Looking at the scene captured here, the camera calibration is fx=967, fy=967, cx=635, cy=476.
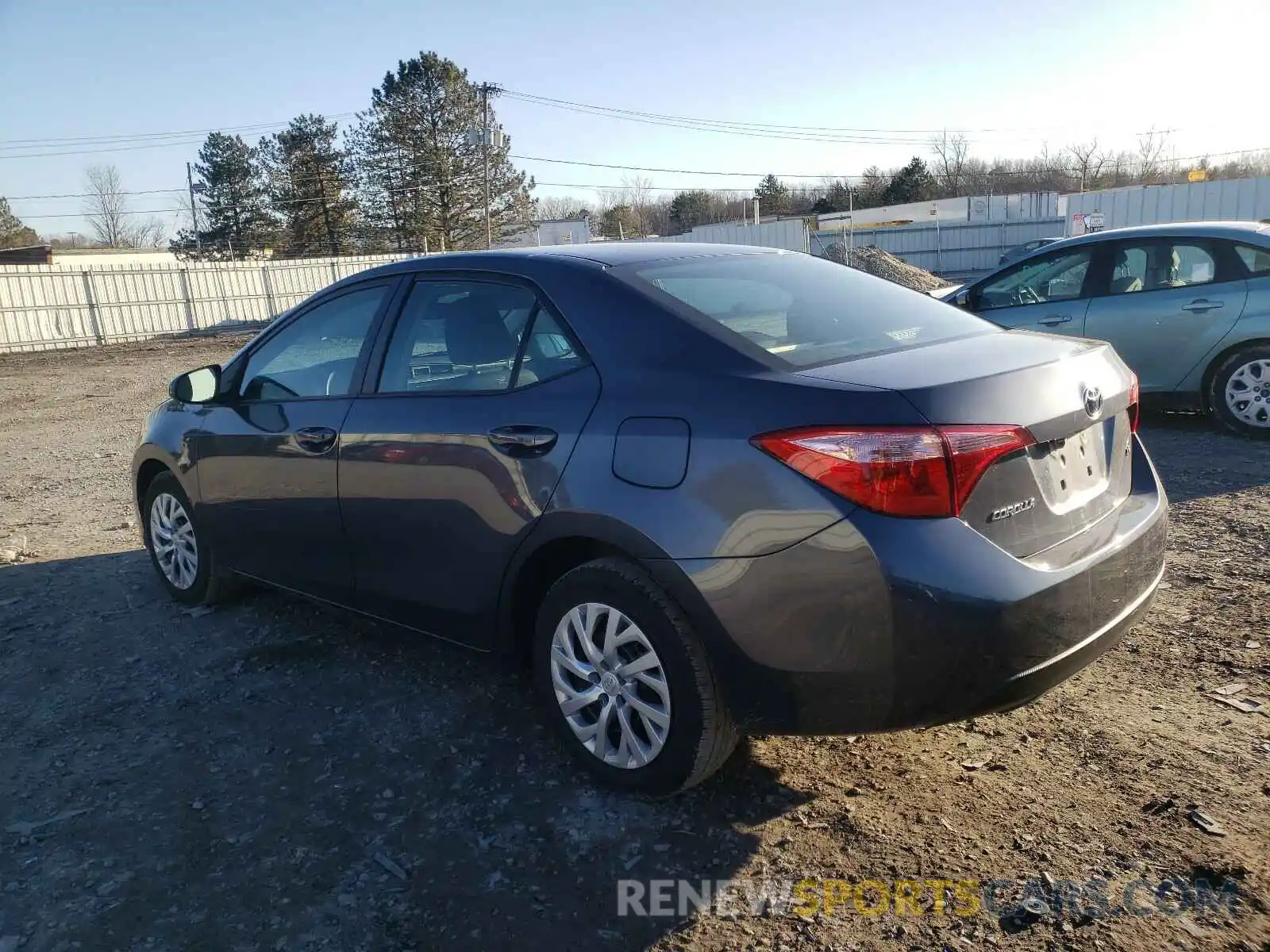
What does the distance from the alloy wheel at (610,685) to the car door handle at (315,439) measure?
4.44 feet

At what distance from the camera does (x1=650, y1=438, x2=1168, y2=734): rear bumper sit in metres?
2.42

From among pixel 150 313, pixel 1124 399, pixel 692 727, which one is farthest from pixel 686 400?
pixel 150 313

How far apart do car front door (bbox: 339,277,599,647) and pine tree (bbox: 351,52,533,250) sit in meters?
48.7

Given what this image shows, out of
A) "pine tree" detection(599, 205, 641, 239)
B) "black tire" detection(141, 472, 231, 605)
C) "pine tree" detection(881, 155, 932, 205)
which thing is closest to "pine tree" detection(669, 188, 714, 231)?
"pine tree" detection(599, 205, 641, 239)

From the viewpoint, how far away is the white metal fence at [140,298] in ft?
86.7

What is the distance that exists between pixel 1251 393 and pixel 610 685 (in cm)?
638

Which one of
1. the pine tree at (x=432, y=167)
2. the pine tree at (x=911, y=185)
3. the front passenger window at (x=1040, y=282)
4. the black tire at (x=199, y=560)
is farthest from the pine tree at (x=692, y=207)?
the black tire at (x=199, y=560)

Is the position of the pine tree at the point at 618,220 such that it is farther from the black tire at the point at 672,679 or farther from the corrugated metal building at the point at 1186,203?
the black tire at the point at 672,679

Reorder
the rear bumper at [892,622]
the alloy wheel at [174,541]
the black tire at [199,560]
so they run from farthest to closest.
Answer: the alloy wheel at [174,541] → the black tire at [199,560] → the rear bumper at [892,622]

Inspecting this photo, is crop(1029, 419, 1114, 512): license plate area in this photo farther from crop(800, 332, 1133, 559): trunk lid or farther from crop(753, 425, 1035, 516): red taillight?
crop(753, 425, 1035, 516): red taillight

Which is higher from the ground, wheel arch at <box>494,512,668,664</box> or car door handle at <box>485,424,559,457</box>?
car door handle at <box>485,424,559,457</box>

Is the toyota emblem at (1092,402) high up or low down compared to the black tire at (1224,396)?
up

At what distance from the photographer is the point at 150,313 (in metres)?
29.6

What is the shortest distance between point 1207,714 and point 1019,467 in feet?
4.88
